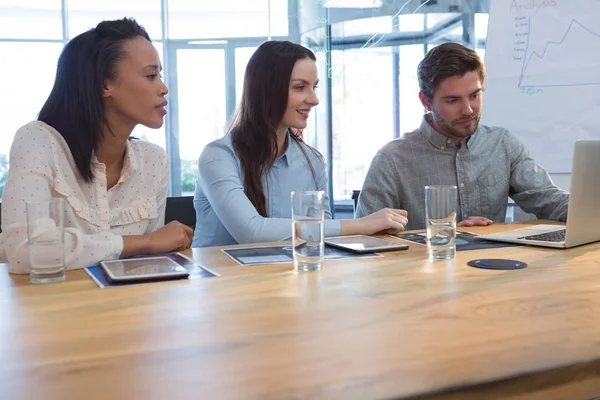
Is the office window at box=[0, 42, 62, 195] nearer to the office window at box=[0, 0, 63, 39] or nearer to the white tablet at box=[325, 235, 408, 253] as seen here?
the office window at box=[0, 0, 63, 39]

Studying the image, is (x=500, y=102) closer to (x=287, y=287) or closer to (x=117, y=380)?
(x=287, y=287)

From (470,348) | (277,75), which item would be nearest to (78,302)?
(470,348)

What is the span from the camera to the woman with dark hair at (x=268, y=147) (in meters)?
2.06

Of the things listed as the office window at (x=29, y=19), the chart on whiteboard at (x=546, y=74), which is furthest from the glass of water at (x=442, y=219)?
the office window at (x=29, y=19)

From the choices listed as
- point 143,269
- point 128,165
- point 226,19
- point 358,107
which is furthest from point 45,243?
point 226,19

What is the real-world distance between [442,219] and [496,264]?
0.15 meters

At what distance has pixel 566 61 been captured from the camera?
2.85 m

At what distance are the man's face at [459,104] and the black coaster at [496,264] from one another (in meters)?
1.09

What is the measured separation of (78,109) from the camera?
175 centimetres

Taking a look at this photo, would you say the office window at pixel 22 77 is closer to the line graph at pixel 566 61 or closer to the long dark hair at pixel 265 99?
the long dark hair at pixel 265 99

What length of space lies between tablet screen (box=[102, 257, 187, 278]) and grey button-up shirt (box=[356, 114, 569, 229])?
111cm

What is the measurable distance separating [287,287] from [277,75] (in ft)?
4.23

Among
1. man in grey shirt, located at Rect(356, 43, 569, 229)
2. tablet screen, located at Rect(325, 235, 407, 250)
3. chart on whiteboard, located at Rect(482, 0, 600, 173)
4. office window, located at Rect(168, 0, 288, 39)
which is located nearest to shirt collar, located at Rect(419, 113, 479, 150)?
man in grey shirt, located at Rect(356, 43, 569, 229)

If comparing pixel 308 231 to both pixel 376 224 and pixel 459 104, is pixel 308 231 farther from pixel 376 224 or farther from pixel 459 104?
pixel 459 104
